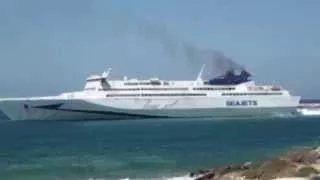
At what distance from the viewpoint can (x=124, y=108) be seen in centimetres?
10250

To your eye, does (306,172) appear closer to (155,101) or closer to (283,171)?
(283,171)

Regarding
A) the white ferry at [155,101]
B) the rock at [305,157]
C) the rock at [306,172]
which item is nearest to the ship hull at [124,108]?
the white ferry at [155,101]

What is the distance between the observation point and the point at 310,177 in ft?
66.0

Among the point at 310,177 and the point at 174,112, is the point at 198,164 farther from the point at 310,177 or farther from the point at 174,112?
the point at 174,112

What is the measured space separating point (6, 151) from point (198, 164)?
17714 mm

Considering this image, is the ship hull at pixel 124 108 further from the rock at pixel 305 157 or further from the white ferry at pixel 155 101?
the rock at pixel 305 157

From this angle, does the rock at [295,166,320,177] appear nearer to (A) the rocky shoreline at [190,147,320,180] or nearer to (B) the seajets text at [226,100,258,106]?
(A) the rocky shoreline at [190,147,320,180]

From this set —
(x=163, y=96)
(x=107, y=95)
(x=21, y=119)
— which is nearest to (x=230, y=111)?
(x=163, y=96)

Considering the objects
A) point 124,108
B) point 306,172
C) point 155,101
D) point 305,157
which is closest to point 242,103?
point 155,101

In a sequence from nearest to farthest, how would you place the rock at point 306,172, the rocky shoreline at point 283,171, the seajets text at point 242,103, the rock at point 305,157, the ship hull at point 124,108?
the rock at point 306,172 < the rocky shoreline at point 283,171 < the rock at point 305,157 < the ship hull at point 124,108 < the seajets text at point 242,103

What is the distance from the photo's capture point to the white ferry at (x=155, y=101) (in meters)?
101

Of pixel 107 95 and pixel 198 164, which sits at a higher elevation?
pixel 107 95

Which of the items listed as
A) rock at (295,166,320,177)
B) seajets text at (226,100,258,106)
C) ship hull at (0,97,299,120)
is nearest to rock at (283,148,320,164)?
rock at (295,166,320,177)

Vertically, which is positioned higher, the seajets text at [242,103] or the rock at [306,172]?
the seajets text at [242,103]
